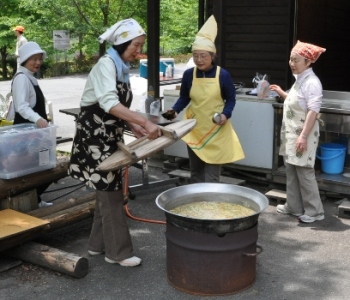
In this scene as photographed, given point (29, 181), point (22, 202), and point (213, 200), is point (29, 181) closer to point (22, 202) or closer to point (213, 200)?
point (22, 202)

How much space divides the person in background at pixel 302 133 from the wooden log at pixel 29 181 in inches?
86.6

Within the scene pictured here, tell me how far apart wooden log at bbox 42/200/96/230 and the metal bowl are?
1.20m

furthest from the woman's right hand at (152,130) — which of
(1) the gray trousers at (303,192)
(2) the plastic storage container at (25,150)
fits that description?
(1) the gray trousers at (303,192)

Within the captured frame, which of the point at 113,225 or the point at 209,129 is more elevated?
the point at 209,129

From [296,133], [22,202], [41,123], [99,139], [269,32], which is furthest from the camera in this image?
[269,32]

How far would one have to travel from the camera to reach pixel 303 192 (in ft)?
19.0

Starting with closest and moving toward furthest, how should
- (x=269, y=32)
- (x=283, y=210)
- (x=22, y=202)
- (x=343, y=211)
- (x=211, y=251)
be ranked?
1. (x=211, y=251)
2. (x=22, y=202)
3. (x=343, y=211)
4. (x=283, y=210)
5. (x=269, y=32)

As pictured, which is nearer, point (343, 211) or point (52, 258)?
point (52, 258)

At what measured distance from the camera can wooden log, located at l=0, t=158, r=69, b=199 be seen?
500 centimetres

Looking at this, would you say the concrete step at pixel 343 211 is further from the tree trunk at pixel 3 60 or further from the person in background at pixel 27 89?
the tree trunk at pixel 3 60

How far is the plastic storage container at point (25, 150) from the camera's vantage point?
503cm

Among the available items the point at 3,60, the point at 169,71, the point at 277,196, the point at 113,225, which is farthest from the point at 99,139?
the point at 3,60

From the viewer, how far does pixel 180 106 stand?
5.80 meters

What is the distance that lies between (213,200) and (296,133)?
1481 millimetres
